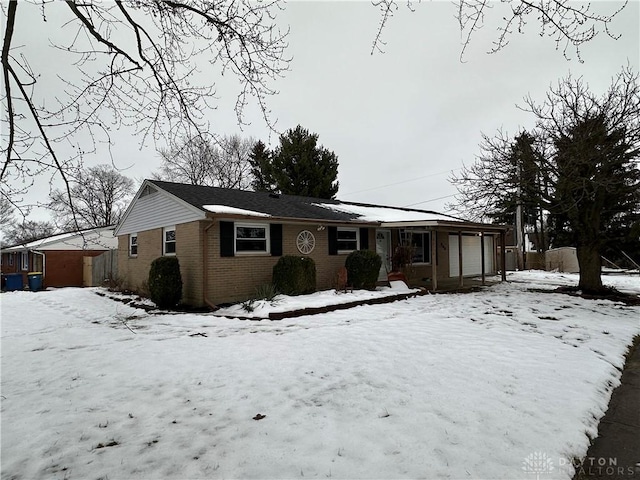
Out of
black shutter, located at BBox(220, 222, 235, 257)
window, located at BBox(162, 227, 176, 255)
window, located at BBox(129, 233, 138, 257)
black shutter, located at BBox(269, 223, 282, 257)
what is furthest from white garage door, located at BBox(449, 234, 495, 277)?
window, located at BBox(129, 233, 138, 257)

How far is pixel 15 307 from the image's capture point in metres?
10.3

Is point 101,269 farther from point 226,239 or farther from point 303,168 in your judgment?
point 303,168

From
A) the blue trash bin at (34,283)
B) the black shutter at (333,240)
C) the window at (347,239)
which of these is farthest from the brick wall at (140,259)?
the window at (347,239)

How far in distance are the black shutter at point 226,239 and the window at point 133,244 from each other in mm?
6021

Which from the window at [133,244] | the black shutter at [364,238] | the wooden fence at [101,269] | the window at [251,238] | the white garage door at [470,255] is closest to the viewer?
the window at [251,238]

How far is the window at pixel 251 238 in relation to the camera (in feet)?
32.2

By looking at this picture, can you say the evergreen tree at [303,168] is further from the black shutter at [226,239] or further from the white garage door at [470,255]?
the black shutter at [226,239]

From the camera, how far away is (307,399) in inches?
136

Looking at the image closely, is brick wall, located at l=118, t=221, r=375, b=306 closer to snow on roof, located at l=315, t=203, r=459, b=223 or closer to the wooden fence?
snow on roof, located at l=315, t=203, r=459, b=223

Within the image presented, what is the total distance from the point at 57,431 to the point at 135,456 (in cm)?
91

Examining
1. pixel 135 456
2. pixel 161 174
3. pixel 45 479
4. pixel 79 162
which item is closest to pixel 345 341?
pixel 135 456

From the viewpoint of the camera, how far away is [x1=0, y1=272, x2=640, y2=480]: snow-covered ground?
2424mm

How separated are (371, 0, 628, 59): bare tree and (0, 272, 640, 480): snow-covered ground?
3805mm

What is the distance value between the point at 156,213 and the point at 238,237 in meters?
3.93
